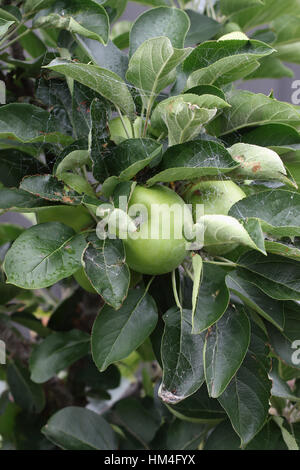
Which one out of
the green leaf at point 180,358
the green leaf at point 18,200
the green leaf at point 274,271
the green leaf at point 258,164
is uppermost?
the green leaf at point 258,164

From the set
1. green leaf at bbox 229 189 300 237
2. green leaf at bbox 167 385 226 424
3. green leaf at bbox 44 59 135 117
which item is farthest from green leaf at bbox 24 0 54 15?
green leaf at bbox 167 385 226 424

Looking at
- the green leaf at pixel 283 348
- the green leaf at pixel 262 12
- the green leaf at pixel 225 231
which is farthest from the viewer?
the green leaf at pixel 262 12

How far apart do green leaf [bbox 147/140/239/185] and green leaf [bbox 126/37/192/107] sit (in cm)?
5

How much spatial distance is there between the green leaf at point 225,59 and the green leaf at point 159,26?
0.09ft

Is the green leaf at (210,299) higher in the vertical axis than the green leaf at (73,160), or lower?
lower

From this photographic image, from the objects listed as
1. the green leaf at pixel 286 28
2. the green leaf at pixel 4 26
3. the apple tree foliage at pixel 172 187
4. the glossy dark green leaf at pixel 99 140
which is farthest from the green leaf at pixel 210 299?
the green leaf at pixel 286 28

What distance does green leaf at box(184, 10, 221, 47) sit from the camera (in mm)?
471

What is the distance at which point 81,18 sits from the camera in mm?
387

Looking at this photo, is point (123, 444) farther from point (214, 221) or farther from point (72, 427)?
point (214, 221)

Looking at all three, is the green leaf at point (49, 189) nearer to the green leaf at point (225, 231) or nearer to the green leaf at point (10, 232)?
the green leaf at point (225, 231)

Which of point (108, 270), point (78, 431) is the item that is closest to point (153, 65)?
point (108, 270)

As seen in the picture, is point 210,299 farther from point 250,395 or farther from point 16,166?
point 16,166

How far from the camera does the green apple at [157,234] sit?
0.33m

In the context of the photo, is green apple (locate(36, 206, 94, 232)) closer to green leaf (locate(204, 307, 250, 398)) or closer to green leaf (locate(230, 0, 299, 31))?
green leaf (locate(204, 307, 250, 398))
